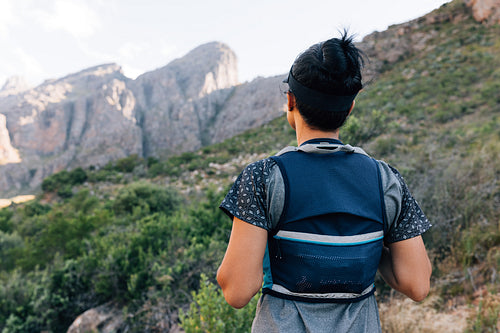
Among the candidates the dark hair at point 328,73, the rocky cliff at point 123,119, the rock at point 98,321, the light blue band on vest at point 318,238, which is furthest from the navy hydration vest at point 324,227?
the rocky cliff at point 123,119

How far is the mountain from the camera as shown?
4719 centimetres

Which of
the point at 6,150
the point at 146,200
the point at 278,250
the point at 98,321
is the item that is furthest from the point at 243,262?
the point at 6,150

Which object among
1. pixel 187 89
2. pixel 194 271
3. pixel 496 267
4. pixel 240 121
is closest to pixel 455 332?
pixel 496 267

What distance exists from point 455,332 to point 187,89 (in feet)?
218

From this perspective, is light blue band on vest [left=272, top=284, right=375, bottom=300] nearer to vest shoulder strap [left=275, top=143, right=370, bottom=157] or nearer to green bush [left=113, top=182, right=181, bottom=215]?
vest shoulder strap [left=275, top=143, right=370, bottom=157]

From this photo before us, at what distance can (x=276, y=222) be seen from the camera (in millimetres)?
892

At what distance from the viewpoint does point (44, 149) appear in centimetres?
5066

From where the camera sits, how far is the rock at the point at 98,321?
10.5 ft

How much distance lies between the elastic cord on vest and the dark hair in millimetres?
10

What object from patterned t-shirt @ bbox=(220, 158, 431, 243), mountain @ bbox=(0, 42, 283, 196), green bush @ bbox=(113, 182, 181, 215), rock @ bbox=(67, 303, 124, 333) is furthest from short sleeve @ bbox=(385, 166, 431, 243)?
mountain @ bbox=(0, 42, 283, 196)

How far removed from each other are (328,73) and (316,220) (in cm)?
47

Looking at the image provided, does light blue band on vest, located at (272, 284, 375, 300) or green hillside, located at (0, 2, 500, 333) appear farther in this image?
green hillside, located at (0, 2, 500, 333)

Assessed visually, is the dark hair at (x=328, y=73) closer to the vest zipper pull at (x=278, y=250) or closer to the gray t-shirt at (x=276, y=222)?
the gray t-shirt at (x=276, y=222)

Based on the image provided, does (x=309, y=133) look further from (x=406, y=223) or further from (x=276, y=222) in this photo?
(x=406, y=223)
